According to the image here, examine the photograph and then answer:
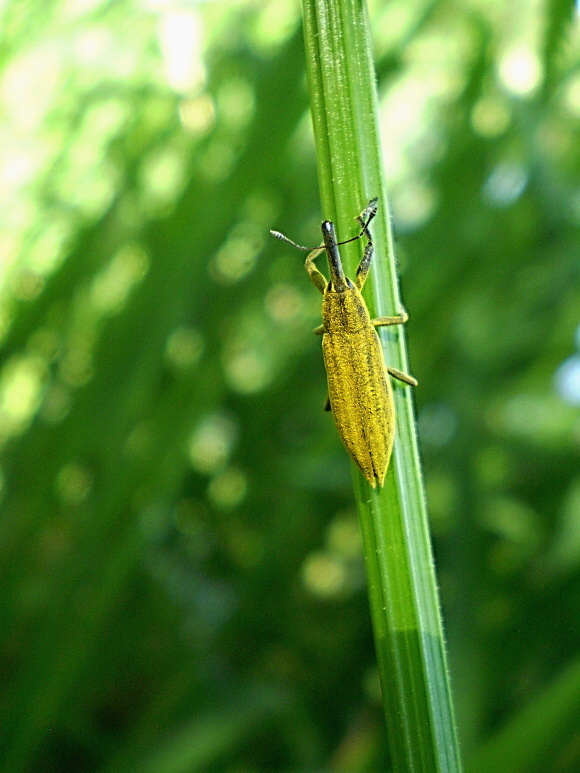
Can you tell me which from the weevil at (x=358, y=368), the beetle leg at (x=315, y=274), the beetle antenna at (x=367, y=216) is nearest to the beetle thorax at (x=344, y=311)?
the weevil at (x=358, y=368)

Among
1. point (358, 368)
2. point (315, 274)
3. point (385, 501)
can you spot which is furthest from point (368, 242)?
point (315, 274)

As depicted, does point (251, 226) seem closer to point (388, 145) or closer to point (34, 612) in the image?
point (388, 145)

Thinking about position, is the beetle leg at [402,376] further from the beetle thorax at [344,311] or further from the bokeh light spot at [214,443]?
the bokeh light spot at [214,443]

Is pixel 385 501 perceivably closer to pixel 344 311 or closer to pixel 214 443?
pixel 344 311

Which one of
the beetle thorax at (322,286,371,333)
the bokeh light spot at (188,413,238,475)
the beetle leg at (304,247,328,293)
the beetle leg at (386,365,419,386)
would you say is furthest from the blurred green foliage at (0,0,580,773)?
the beetle leg at (386,365,419,386)

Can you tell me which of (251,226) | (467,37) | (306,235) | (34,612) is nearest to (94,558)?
(34,612)

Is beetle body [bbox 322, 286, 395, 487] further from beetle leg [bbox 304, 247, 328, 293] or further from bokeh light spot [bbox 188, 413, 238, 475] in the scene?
bokeh light spot [bbox 188, 413, 238, 475]

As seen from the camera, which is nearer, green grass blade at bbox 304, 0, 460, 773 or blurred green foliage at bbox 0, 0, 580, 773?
green grass blade at bbox 304, 0, 460, 773
